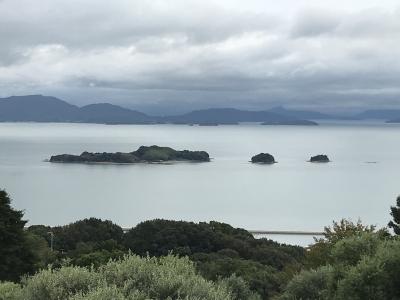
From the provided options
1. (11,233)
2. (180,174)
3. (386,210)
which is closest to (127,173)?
(180,174)

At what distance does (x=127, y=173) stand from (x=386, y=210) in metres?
73.1

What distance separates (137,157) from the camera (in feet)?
576

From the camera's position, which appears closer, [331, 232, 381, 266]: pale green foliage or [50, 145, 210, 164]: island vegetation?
[331, 232, 381, 266]: pale green foliage

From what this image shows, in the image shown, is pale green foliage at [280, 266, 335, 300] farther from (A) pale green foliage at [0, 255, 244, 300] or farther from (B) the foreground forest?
(A) pale green foliage at [0, 255, 244, 300]

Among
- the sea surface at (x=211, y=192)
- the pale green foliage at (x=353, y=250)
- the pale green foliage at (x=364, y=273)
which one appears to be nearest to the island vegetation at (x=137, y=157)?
the sea surface at (x=211, y=192)

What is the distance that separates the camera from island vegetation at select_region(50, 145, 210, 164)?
168 metres

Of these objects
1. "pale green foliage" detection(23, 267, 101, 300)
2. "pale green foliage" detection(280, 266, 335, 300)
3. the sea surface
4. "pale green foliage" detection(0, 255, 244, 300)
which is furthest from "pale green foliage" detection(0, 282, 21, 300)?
the sea surface

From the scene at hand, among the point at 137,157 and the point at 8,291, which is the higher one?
the point at 137,157

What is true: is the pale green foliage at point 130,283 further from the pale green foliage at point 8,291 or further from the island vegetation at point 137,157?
the island vegetation at point 137,157

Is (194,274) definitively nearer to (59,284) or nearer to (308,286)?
(59,284)

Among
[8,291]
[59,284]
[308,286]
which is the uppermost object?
[59,284]

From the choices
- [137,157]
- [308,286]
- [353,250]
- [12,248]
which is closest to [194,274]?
[353,250]

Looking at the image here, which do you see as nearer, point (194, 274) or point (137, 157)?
point (194, 274)

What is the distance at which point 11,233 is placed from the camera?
27.4 m
